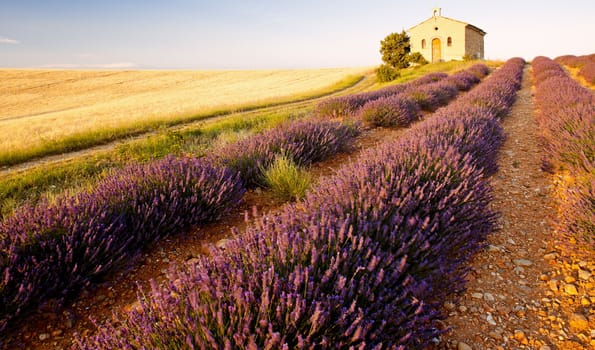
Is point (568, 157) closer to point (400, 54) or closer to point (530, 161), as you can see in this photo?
point (530, 161)

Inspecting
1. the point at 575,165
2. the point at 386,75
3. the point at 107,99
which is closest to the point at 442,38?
the point at 386,75

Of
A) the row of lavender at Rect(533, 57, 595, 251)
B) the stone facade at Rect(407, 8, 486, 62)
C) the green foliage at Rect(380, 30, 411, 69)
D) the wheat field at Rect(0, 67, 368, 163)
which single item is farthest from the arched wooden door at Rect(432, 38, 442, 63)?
the row of lavender at Rect(533, 57, 595, 251)

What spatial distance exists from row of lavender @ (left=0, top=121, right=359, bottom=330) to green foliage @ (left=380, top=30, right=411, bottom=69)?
3056 cm

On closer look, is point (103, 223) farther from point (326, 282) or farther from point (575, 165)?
point (575, 165)

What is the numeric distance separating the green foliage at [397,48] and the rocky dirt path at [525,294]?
100 ft

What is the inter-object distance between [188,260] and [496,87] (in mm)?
9414

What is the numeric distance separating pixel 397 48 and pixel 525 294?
32.6m

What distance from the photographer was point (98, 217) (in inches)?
103

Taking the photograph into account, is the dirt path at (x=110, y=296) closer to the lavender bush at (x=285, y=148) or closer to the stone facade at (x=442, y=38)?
the lavender bush at (x=285, y=148)

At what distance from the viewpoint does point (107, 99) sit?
84.5ft

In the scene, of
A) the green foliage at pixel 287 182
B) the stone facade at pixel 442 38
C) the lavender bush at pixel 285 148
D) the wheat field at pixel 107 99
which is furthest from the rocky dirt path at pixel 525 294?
the stone facade at pixel 442 38

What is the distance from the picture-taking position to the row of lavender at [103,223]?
6.96 ft

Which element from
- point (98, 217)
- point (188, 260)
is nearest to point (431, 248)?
point (188, 260)

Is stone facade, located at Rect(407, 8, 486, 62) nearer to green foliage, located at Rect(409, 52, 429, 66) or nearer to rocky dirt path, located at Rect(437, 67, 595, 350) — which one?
green foliage, located at Rect(409, 52, 429, 66)
